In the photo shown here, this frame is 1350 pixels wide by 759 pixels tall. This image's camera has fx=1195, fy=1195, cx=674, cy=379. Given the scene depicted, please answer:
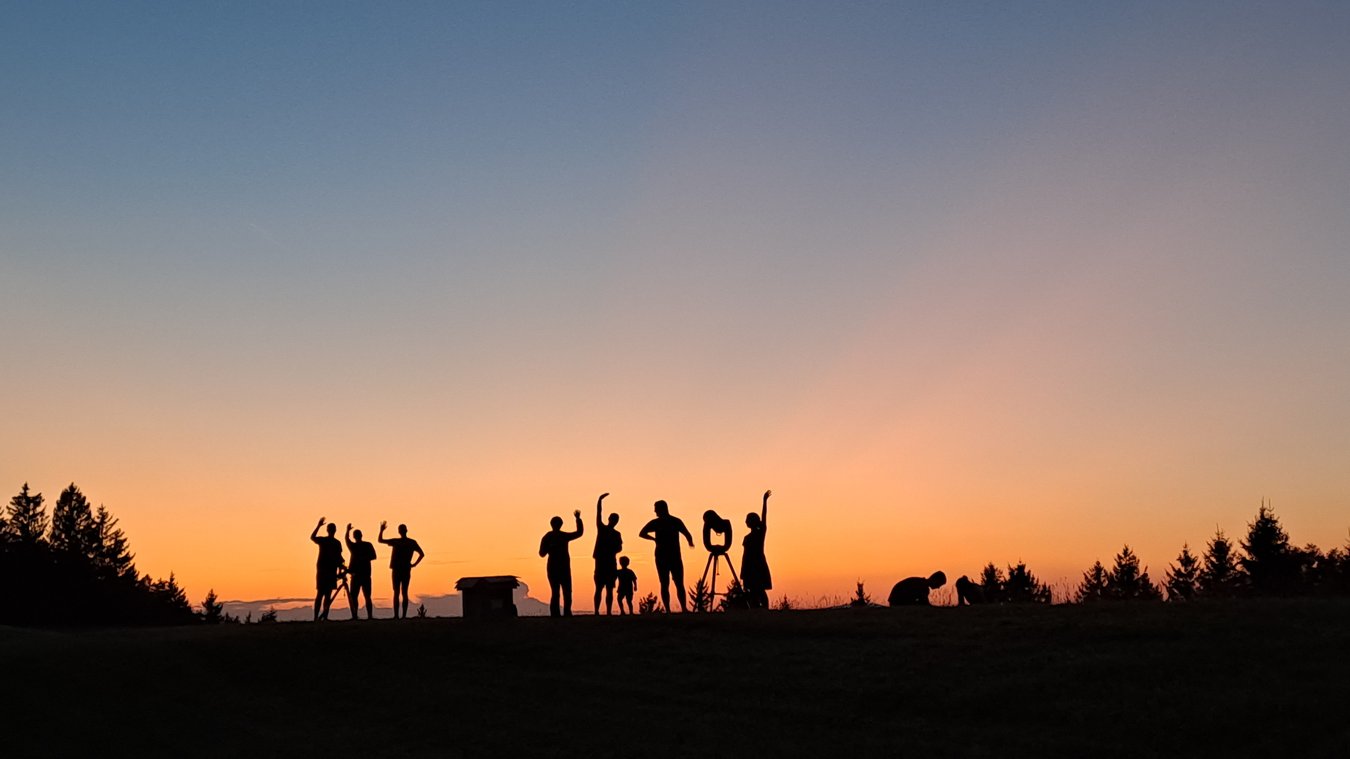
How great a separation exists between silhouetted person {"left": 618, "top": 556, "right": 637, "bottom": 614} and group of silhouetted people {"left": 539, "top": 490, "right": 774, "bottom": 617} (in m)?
0.29

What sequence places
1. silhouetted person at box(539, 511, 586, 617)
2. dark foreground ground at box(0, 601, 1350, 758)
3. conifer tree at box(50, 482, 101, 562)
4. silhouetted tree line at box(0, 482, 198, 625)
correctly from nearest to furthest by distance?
dark foreground ground at box(0, 601, 1350, 758) < silhouetted person at box(539, 511, 586, 617) < silhouetted tree line at box(0, 482, 198, 625) < conifer tree at box(50, 482, 101, 562)

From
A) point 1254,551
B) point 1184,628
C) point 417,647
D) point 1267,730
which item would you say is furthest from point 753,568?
point 1254,551

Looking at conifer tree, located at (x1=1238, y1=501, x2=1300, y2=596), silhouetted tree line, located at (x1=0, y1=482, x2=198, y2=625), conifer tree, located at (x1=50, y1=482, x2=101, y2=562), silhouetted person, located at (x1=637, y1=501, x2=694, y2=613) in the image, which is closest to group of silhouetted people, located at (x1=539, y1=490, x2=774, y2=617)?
silhouetted person, located at (x1=637, y1=501, x2=694, y2=613)

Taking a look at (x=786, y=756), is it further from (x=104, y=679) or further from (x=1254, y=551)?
(x=1254, y=551)

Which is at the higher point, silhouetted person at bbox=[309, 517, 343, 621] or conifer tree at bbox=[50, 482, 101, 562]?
conifer tree at bbox=[50, 482, 101, 562]

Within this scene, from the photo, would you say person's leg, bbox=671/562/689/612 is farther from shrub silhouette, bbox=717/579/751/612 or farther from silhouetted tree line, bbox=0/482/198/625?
silhouetted tree line, bbox=0/482/198/625

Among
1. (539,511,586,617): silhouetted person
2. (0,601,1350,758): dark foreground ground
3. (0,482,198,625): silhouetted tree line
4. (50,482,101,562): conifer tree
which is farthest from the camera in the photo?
(50,482,101,562): conifer tree

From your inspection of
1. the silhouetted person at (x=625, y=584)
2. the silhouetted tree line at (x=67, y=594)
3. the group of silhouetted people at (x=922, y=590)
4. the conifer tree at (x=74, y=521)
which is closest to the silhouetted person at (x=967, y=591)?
the group of silhouetted people at (x=922, y=590)

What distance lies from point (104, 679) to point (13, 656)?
218 cm

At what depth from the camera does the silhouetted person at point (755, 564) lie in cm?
2756

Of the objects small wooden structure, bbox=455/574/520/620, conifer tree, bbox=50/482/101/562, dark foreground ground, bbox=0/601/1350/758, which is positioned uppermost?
conifer tree, bbox=50/482/101/562

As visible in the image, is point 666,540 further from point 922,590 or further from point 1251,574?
point 1251,574

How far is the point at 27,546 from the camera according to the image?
76375 mm

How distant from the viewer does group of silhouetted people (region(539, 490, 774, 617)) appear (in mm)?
26812
